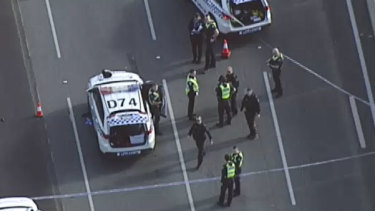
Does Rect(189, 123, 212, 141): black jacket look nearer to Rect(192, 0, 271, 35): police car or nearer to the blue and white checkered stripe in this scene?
the blue and white checkered stripe

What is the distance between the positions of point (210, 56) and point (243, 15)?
5.92ft

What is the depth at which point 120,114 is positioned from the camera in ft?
148

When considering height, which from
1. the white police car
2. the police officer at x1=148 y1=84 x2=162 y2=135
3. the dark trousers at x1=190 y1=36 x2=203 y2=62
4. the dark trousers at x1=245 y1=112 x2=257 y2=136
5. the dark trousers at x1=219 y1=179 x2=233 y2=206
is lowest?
the dark trousers at x1=219 y1=179 x2=233 y2=206

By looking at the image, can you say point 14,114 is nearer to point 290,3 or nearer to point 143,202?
point 143,202

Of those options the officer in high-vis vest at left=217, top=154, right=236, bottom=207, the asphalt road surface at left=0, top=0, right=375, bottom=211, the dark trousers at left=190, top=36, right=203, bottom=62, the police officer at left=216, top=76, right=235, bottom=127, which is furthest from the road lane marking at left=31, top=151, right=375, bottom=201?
the dark trousers at left=190, top=36, right=203, bottom=62

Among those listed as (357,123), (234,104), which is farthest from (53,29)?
(357,123)

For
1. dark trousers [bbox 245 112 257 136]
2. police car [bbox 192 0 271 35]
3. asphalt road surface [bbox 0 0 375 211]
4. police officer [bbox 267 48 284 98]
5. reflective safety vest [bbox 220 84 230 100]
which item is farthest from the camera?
police car [bbox 192 0 271 35]

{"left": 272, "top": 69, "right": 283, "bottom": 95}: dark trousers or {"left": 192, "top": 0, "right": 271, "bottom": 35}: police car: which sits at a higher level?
{"left": 192, "top": 0, "right": 271, "bottom": 35}: police car

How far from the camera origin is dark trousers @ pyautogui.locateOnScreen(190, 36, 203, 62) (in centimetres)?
4759

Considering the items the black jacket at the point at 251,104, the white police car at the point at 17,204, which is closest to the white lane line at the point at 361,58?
the black jacket at the point at 251,104

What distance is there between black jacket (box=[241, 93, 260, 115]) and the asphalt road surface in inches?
49.0

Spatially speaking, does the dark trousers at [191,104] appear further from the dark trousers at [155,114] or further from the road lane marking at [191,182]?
the road lane marking at [191,182]

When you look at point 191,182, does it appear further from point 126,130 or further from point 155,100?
point 155,100

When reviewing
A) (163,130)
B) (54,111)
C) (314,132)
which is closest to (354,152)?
(314,132)
